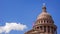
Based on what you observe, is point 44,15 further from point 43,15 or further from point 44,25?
point 44,25

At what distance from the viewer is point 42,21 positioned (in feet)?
295

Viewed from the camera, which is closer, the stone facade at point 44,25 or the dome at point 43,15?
the stone facade at point 44,25

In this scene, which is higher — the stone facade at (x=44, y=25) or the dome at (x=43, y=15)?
the dome at (x=43, y=15)

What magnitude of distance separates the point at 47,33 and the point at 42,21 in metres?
5.52

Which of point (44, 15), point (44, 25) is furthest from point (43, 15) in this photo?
point (44, 25)

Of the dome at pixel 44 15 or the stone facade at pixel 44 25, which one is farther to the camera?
the dome at pixel 44 15

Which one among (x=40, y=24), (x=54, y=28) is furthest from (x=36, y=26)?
(x=54, y=28)

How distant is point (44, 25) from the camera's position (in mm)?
88500

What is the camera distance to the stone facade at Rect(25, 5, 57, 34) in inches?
3436

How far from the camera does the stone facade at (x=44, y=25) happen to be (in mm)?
87262

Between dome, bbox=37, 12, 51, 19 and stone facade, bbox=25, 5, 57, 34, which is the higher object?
dome, bbox=37, 12, 51, 19

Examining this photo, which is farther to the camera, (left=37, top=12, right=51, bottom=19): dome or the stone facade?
(left=37, top=12, right=51, bottom=19): dome

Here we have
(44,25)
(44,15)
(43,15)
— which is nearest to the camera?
(44,25)

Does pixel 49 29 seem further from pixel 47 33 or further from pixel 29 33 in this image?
pixel 29 33
